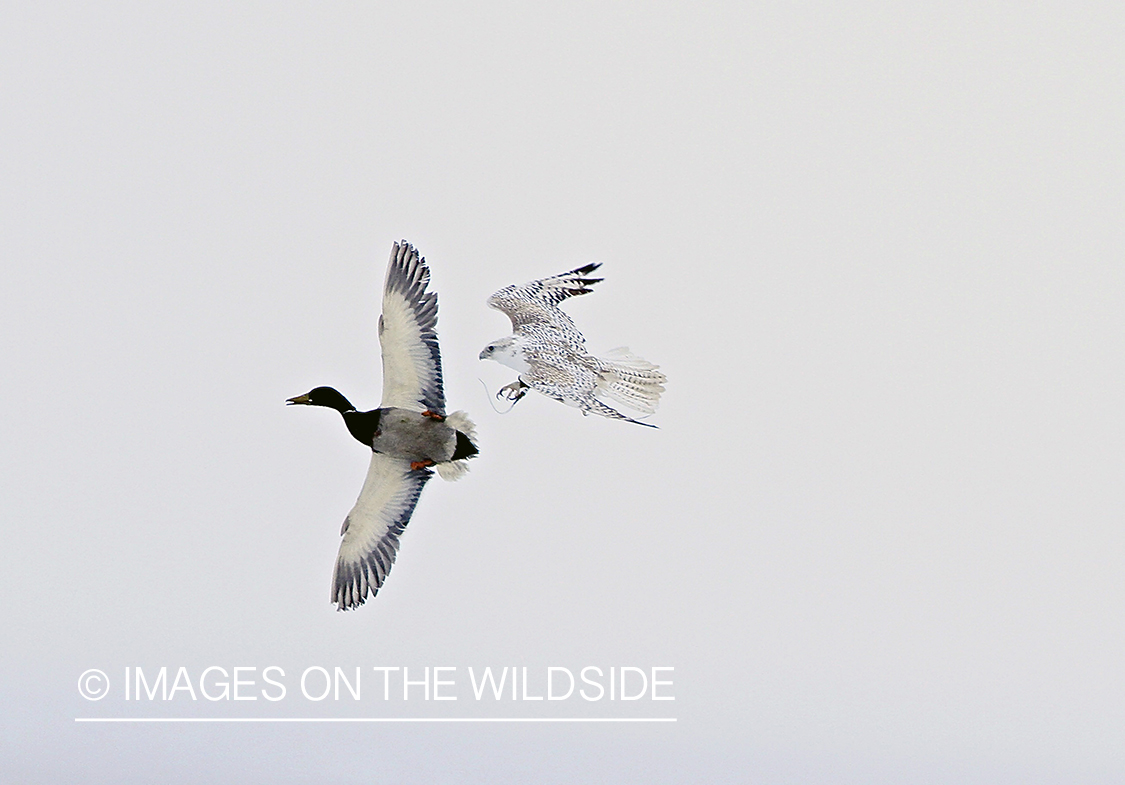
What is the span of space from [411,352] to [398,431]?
3.82ft

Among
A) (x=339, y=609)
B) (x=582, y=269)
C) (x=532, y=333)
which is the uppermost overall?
(x=582, y=269)

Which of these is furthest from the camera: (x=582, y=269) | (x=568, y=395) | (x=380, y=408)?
(x=582, y=269)

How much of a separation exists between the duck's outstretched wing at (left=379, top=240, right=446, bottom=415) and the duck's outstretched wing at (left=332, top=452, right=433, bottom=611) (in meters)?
1.10

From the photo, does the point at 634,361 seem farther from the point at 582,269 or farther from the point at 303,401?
the point at 303,401

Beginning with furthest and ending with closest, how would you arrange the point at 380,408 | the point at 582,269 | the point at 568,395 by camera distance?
the point at 582,269 < the point at 380,408 < the point at 568,395

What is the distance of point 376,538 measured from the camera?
2255cm

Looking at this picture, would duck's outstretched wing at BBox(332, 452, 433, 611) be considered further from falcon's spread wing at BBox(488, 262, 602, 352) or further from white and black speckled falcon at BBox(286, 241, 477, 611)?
falcon's spread wing at BBox(488, 262, 602, 352)

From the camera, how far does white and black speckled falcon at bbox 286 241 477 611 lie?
2159cm

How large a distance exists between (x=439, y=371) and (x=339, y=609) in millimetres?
3825

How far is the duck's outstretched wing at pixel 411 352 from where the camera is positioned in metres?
21.8

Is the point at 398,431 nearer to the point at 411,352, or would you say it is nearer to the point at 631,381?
the point at 411,352

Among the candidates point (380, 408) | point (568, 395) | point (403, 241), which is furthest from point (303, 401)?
point (568, 395)

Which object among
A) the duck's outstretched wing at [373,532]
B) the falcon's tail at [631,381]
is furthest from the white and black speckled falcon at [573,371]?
the duck's outstretched wing at [373,532]

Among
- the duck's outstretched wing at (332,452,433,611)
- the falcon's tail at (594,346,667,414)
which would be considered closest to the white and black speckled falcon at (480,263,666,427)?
the falcon's tail at (594,346,667,414)
